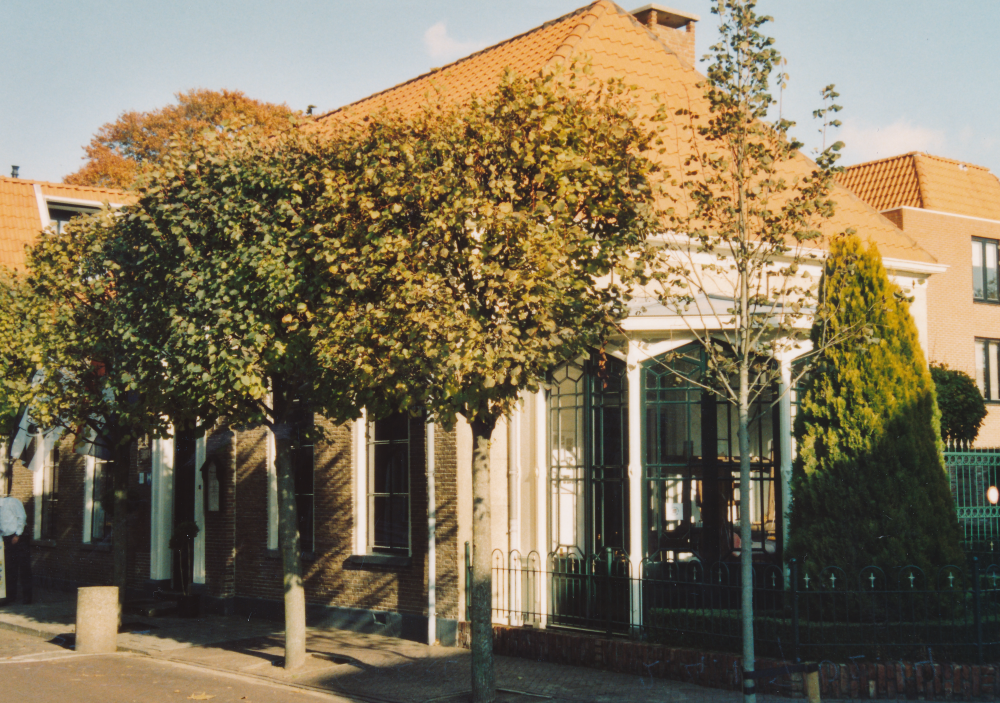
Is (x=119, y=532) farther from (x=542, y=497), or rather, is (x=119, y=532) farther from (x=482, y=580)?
(x=482, y=580)

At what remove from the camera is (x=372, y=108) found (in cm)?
1811

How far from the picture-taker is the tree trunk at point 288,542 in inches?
430

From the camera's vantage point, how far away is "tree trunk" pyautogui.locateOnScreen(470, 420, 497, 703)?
28.5 feet

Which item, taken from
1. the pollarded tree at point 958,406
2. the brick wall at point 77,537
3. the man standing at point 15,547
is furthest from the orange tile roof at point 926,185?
the man standing at point 15,547

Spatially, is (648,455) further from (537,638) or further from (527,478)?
(537,638)

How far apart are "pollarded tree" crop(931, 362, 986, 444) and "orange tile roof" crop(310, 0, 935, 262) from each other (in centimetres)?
480

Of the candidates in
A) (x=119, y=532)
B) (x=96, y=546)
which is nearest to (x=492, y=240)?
(x=119, y=532)

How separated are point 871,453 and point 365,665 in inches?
231

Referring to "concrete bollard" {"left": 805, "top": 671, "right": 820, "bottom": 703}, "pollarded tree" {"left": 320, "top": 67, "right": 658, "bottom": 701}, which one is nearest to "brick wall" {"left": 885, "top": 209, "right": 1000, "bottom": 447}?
"pollarded tree" {"left": 320, "top": 67, "right": 658, "bottom": 701}

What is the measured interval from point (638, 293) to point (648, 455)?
2391 mm

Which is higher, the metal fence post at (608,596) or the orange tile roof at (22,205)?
the orange tile roof at (22,205)

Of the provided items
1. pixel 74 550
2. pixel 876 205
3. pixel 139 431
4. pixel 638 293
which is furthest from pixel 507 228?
pixel 876 205

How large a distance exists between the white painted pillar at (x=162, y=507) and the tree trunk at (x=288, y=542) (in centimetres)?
727

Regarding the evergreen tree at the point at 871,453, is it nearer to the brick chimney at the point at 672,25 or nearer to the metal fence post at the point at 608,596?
the metal fence post at the point at 608,596
